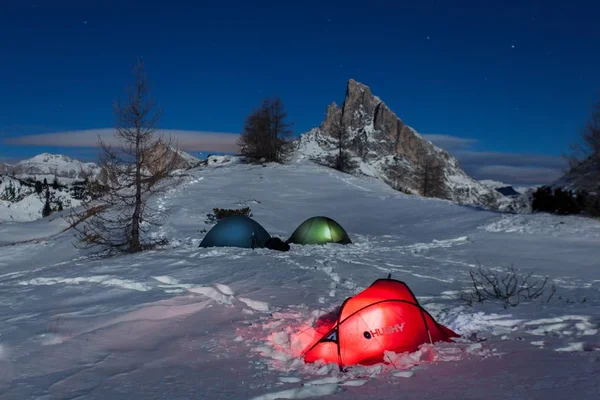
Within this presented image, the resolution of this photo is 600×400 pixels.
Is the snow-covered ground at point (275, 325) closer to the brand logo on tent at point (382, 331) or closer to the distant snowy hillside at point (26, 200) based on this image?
the brand logo on tent at point (382, 331)

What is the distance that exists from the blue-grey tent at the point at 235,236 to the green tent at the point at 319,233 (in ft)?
6.18

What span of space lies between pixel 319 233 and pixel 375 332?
12.0 metres

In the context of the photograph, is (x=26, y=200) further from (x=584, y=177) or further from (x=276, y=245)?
(x=584, y=177)

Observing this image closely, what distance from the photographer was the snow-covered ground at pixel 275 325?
4.38 m

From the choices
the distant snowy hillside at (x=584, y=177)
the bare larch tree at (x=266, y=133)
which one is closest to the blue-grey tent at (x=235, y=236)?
the distant snowy hillside at (x=584, y=177)

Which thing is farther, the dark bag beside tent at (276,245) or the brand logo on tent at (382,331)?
the dark bag beside tent at (276,245)

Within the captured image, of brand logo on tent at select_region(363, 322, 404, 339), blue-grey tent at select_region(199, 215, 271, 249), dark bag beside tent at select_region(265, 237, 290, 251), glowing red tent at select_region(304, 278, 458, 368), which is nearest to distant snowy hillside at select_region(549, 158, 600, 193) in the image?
dark bag beside tent at select_region(265, 237, 290, 251)

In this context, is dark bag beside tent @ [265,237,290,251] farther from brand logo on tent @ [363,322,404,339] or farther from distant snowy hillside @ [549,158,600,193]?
distant snowy hillside @ [549,158,600,193]

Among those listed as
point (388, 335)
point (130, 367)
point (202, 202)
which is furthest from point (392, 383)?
point (202, 202)

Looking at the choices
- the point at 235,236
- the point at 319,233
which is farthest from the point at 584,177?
the point at 235,236

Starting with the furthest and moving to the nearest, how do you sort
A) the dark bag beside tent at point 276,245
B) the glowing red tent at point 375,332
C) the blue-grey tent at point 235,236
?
the blue-grey tent at point 235,236
the dark bag beside tent at point 276,245
the glowing red tent at point 375,332

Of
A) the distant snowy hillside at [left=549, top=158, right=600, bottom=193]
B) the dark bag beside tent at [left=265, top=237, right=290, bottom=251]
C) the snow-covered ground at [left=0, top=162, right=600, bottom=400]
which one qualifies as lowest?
the snow-covered ground at [left=0, top=162, right=600, bottom=400]

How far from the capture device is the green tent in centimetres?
1738

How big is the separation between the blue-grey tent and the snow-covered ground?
3.82ft
